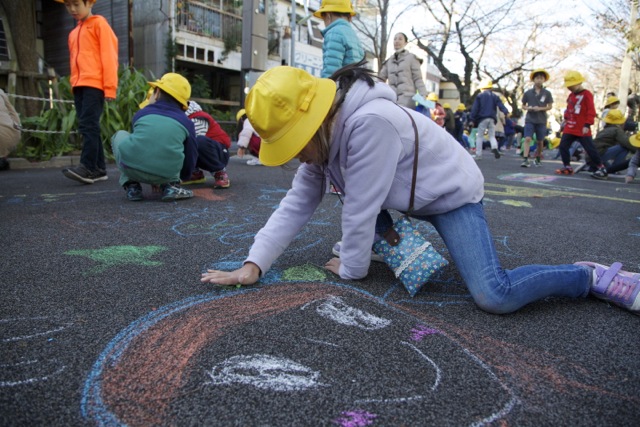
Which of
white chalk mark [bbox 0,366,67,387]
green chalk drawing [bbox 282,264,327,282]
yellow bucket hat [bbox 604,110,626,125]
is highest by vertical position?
yellow bucket hat [bbox 604,110,626,125]

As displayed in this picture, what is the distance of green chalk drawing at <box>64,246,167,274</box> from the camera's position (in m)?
2.04

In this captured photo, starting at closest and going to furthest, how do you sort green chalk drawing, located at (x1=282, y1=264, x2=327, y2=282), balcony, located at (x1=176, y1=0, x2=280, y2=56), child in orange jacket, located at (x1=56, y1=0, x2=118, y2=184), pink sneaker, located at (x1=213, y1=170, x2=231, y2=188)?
green chalk drawing, located at (x1=282, y1=264, x2=327, y2=282), child in orange jacket, located at (x1=56, y1=0, x2=118, y2=184), pink sneaker, located at (x1=213, y1=170, x2=231, y2=188), balcony, located at (x1=176, y1=0, x2=280, y2=56)

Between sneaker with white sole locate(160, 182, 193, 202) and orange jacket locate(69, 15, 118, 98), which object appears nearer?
sneaker with white sole locate(160, 182, 193, 202)

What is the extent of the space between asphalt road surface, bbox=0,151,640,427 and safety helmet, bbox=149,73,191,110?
139 cm

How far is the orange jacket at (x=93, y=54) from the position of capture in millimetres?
3924

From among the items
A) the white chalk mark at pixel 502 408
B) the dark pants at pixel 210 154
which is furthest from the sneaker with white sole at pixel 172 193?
the white chalk mark at pixel 502 408

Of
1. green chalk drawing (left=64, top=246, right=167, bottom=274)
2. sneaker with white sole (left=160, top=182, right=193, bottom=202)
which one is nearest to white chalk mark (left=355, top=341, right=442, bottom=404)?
green chalk drawing (left=64, top=246, right=167, bottom=274)

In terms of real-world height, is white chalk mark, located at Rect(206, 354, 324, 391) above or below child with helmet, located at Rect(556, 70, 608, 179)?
below


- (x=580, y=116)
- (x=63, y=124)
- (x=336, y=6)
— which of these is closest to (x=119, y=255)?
(x=336, y=6)

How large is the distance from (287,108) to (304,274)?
0.76m

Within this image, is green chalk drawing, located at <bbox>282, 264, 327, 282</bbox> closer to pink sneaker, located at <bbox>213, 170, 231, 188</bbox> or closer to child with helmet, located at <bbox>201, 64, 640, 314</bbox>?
child with helmet, located at <bbox>201, 64, 640, 314</bbox>

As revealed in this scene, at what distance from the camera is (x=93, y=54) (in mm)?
3961

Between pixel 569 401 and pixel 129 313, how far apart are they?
131 cm

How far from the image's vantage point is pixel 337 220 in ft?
10.1
